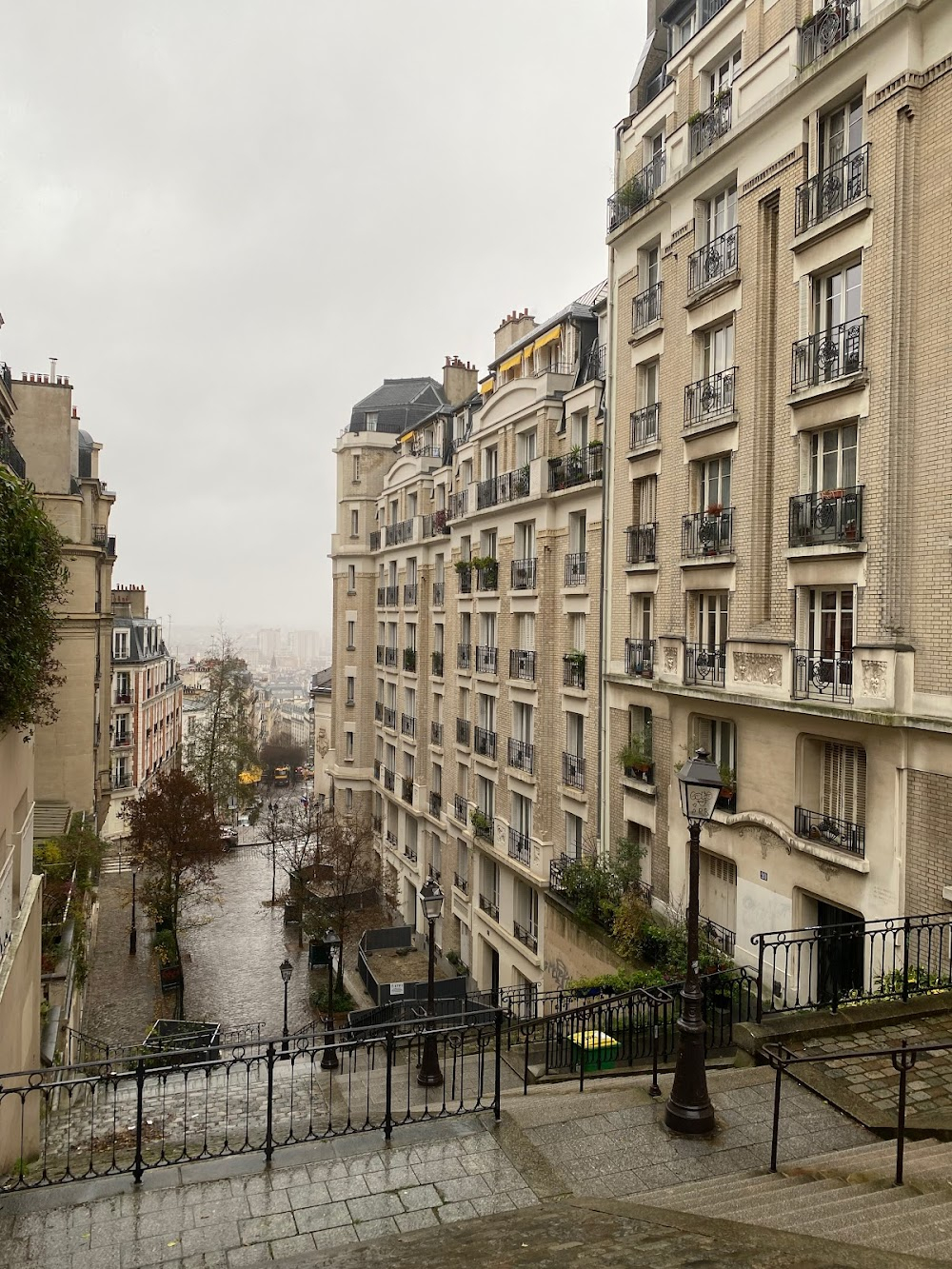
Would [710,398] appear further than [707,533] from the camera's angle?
Yes

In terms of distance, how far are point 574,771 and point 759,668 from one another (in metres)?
8.22

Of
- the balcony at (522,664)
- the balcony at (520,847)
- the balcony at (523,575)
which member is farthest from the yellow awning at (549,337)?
the balcony at (520,847)

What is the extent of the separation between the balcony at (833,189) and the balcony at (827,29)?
71.7 inches

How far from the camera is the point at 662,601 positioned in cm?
1794

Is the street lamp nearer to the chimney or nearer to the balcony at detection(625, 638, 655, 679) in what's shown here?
the balcony at detection(625, 638, 655, 679)

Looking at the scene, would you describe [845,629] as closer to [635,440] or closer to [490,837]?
[635,440]

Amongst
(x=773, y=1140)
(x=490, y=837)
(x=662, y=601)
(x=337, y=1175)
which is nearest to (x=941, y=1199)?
(x=773, y=1140)

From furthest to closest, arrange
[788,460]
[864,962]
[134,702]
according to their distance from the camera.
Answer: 1. [134,702]
2. [788,460]
3. [864,962]

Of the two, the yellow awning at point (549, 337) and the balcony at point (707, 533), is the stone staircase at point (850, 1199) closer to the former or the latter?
the balcony at point (707, 533)

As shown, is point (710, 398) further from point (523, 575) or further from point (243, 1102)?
point (243, 1102)

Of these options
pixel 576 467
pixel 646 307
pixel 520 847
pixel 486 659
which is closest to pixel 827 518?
pixel 646 307

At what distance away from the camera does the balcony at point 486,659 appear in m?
26.3

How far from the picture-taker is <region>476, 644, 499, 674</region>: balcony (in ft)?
86.3

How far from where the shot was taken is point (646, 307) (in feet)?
62.5
